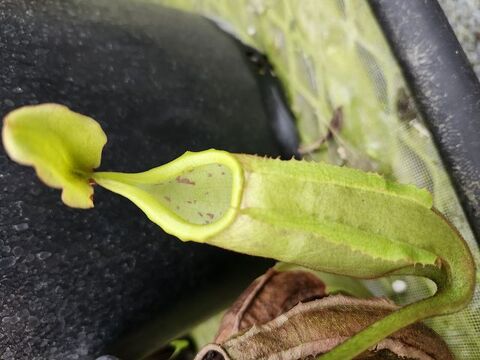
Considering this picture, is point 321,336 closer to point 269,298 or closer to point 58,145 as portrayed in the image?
point 269,298

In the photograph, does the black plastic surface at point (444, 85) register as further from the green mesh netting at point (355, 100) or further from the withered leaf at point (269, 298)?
the withered leaf at point (269, 298)

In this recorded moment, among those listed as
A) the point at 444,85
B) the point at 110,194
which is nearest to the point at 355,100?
the point at 444,85

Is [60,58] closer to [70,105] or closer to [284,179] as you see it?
[70,105]

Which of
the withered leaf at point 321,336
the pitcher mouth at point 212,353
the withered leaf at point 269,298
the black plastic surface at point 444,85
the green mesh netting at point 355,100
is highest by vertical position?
the black plastic surface at point 444,85

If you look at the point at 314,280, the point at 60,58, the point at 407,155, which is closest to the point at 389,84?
the point at 407,155

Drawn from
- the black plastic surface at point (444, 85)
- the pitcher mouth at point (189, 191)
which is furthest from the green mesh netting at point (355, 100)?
the pitcher mouth at point (189, 191)

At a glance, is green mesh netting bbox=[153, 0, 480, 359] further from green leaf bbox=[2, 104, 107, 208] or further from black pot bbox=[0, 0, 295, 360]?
green leaf bbox=[2, 104, 107, 208]

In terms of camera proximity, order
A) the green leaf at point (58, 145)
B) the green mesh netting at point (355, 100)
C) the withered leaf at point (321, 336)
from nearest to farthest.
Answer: the green leaf at point (58, 145)
the withered leaf at point (321, 336)
the green mesh netting at point (355, 100)

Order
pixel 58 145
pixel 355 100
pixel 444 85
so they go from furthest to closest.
A: pixel 355 100
pixel 444 85
pixel 58 145
